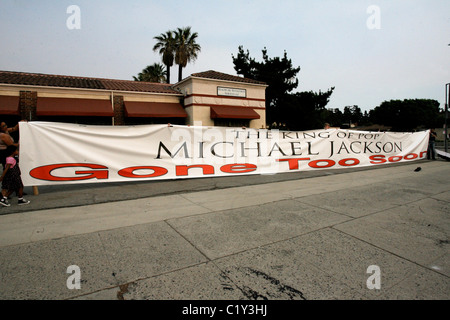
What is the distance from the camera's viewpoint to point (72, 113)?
1538cm

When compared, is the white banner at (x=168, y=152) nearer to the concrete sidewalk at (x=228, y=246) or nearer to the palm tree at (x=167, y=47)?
the concrete sidewalk at (x=228, y=246)

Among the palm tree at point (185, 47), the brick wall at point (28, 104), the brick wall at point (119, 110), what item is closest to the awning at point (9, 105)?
the brick wall at point (28, 104)

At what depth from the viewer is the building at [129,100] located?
50.0ft

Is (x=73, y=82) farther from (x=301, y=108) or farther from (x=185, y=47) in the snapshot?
(x=301, y=108)

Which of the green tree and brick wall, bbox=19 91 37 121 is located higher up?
the green tree

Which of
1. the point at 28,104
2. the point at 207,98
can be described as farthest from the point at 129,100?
the point at 28,104

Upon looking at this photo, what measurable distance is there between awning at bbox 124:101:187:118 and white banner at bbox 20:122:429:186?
36.7ft

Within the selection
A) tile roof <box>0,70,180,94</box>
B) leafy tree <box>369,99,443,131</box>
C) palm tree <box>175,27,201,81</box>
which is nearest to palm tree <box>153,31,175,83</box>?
palm tree <box>175,27,201,81</box>

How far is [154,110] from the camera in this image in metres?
18.1

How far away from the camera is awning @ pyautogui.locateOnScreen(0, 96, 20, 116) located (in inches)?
551

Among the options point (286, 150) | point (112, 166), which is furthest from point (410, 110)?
point (112, 166)

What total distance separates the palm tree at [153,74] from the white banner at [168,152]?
103 ft

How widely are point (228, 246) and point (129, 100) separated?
17.2 metres

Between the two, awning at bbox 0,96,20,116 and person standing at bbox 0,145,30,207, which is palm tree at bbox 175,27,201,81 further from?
person standing at bbox 0,145,30,207
